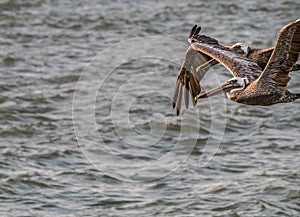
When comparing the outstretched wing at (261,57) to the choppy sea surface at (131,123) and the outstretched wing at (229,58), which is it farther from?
the choppy sea surface at (131,123)

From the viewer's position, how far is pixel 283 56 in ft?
31.6

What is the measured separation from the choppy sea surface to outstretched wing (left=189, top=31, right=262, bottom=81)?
365 centimetres

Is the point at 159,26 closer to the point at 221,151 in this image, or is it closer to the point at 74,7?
the point at 74,7

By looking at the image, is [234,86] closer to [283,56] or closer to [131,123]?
[283,56]

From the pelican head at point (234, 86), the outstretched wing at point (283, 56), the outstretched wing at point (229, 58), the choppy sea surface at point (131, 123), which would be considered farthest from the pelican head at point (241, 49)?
the choppy sea surface at point (131, 123)

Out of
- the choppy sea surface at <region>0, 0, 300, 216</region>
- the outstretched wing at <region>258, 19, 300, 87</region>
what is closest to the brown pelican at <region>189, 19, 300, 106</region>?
the outstretched wing at <region>258, 19, 300, 87</region>

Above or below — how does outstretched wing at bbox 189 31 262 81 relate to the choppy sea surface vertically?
above

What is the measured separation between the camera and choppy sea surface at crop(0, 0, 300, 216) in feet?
47.3

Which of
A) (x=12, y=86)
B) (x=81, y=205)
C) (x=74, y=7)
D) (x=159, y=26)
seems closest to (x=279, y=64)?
(x=81, y=205)

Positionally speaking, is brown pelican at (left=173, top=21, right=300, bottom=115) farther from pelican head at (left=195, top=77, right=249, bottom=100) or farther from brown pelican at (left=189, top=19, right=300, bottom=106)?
pelican head at (left=195, top=77, right=249, bottom=100)

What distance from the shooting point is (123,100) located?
715 inches

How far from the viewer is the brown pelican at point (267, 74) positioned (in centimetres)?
950

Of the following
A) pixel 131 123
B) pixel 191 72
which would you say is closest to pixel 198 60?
pixel 191 72

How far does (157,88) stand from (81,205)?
5011mm
